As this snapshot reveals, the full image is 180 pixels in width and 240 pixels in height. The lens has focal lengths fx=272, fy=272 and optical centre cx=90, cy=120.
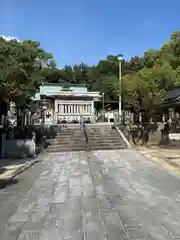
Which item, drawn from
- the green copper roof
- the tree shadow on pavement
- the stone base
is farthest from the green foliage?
the green copper roof

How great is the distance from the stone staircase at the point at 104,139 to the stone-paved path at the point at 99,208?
785 cm

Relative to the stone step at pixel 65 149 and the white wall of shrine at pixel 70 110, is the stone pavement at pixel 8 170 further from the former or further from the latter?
the white wall of shrine at pixel 70 110

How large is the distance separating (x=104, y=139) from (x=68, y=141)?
252cm

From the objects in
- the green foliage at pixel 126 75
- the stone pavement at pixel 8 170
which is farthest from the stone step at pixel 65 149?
the stone pavement at pixel 8 170

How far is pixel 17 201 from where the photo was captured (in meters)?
6.13

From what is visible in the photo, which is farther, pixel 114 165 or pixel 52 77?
pixel 52 77

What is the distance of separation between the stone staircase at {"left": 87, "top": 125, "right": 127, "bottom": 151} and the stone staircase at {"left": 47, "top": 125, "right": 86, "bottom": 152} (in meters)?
0.62

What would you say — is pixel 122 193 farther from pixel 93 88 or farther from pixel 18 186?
pixel 93 88

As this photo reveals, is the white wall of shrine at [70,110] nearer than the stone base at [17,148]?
No

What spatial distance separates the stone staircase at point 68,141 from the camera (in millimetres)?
16788

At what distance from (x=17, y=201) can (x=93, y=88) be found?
151 ft

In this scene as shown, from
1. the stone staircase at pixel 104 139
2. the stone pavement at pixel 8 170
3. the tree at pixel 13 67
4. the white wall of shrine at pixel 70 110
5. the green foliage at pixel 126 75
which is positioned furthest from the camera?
the white wall of shrine at pixel 70 110

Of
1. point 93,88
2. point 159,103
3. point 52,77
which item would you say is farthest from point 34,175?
point 52,77

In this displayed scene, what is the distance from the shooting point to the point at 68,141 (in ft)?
59.2
